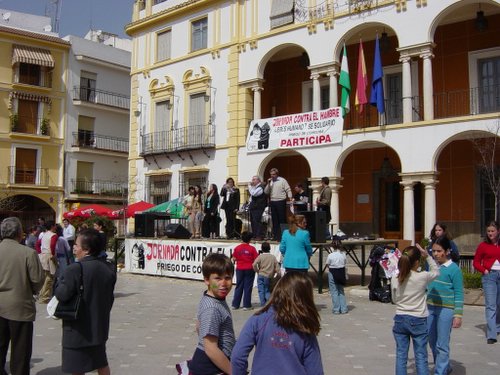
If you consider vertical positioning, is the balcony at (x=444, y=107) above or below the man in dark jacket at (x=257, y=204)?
above

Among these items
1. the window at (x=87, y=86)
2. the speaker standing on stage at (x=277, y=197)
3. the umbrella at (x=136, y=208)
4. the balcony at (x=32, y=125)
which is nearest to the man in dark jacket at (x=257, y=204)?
the speaker standing on stage at (x=277, y=197)

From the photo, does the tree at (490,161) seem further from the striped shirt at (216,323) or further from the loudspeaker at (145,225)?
the striped shirt at (216,323)

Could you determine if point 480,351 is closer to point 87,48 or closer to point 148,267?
point 148,267

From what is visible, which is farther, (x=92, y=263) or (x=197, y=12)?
(x=197, y=12)

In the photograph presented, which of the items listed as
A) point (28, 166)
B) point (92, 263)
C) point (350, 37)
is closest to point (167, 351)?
point (92, 263)

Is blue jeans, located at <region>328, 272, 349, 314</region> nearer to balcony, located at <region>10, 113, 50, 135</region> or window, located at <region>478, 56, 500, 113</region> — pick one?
window, located at <region>478, 56, 500, 113</region>

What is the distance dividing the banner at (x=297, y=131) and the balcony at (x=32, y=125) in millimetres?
18338

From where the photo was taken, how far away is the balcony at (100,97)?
38.2 meters

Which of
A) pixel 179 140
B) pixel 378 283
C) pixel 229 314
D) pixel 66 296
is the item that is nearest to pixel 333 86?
pixel 179 140

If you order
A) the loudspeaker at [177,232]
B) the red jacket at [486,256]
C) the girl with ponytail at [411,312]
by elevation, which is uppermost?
the loudspeaker at [177,232]

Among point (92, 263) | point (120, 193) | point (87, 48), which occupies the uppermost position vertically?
point (87, 48)

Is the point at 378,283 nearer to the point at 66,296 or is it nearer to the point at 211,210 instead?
Answer: the point at 211,210

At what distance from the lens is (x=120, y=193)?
38969 mm

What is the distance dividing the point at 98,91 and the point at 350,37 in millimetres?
22504
